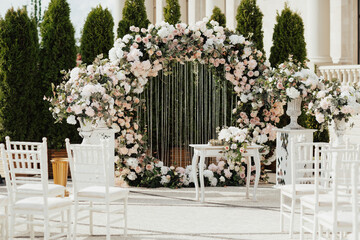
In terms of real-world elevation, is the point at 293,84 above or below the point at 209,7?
below

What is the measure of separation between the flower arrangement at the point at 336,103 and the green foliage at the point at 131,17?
4615 millimetres

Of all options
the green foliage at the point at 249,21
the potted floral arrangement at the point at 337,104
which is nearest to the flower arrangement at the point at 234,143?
the potted floral arrangement at the point at 337,104

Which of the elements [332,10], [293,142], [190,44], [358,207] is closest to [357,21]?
[332,10]

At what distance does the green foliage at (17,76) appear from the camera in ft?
41.9

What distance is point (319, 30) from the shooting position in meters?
17.5

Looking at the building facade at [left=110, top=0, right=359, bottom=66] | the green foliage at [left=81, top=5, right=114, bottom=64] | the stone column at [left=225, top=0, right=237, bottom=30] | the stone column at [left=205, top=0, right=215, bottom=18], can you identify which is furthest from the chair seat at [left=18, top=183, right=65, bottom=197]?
the stone column at [left=225, top=0, right=237, bottom=30]

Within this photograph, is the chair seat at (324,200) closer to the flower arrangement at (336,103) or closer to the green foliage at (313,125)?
the flower arrangement at (336,103)

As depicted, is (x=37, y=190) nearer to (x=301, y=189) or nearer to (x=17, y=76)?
(x=301, y=189)

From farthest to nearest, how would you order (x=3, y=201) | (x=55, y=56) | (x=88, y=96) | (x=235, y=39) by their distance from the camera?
(x=55, y=56) < (x=235, y=39) < (x=88, y=96) < (x=3, y=201)

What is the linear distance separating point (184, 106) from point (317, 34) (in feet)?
20.4

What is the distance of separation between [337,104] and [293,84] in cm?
100

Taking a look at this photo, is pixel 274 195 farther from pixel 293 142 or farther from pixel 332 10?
pixel 332 10

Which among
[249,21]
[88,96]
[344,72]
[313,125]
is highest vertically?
[249,21]

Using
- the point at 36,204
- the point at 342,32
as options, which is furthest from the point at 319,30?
the point at 36,204
